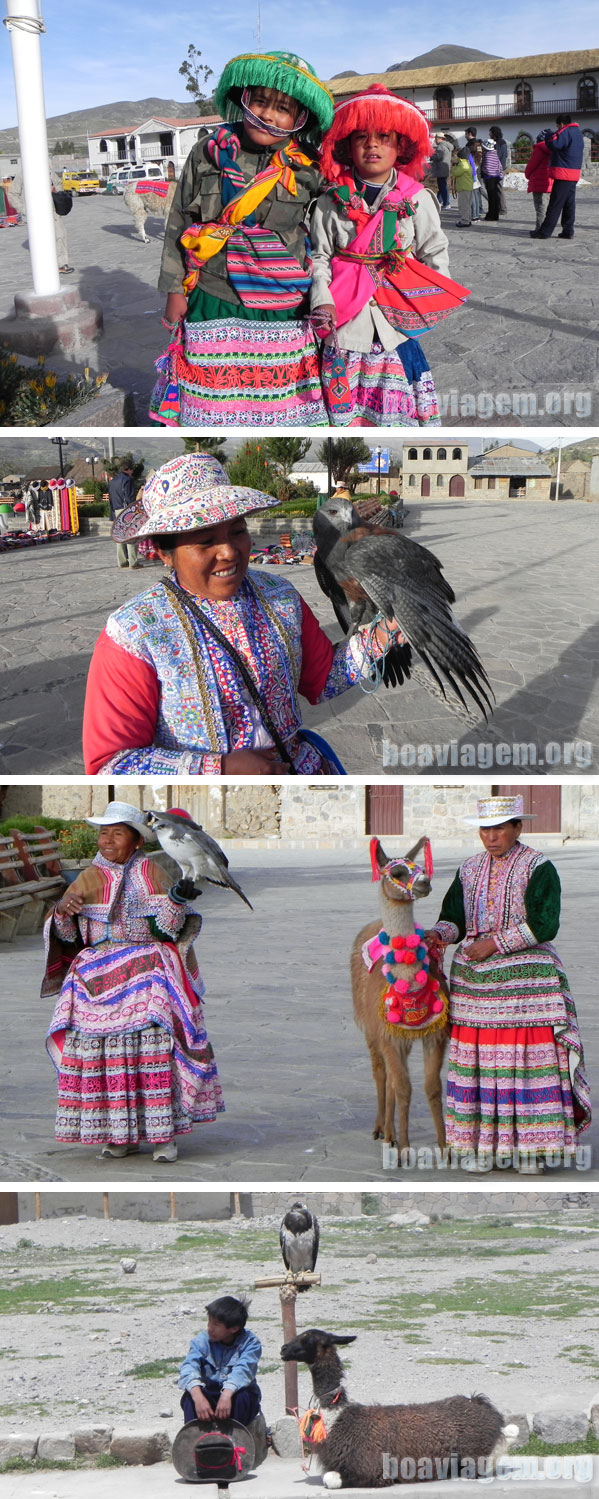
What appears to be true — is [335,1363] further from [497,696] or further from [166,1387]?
[497,696]

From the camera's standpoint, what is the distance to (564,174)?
12.3m

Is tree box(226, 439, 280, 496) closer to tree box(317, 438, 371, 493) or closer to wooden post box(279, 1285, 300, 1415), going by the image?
tree box(317, 438, 371, 493)

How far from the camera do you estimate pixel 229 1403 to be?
12.7 feet

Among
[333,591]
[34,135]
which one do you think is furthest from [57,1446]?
[34,135]

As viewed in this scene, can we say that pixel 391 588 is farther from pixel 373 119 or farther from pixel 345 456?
pixel 373 119

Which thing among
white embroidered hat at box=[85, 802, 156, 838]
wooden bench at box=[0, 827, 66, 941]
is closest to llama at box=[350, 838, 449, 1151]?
white embroidered hat at box=[85, 802, 156, 838]

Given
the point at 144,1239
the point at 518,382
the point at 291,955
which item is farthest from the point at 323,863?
the point at 518,382

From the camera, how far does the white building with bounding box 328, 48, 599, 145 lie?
13.3m

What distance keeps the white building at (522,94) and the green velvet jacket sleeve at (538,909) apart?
9.58 meters

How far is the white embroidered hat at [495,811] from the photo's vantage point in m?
4.36

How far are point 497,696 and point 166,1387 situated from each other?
2.47m

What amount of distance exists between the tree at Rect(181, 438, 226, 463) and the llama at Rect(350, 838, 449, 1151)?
1.32m

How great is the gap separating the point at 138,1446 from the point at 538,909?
6.88 feet

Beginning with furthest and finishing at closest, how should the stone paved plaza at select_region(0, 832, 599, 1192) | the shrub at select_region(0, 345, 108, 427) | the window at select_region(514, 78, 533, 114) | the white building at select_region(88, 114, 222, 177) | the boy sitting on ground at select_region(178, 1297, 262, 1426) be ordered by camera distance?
the window at select_region(514, 78, 533, 114) < the white building at select_region(88, 114, 222, 177) < the shrub at select_region(0, 345, 108, 427) < the stone paved plaza at select_region(0, 832, 599, 1192) < the boy sitting on ground at select_region(178, 1297, 262, 1426)
